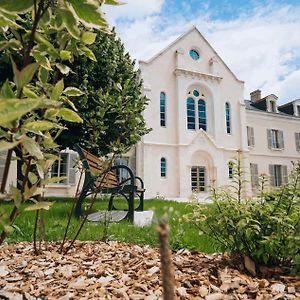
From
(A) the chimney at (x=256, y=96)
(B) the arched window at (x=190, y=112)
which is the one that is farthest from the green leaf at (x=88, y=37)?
(A) the chimney at (x=256, y=96)

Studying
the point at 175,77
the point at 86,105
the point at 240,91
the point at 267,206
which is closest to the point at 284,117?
the point at 240,91

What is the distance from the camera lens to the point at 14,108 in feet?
2.19

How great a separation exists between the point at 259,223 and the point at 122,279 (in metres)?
0.94

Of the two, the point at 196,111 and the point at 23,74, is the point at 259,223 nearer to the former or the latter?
the point at 23,74

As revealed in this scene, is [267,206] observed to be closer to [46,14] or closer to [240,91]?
[46,14]

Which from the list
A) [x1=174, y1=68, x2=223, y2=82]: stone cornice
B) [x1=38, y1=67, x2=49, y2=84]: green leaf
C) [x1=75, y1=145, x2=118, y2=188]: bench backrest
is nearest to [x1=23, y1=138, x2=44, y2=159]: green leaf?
[x1=38, y1=67, x2=49, y2=84]: green leaf

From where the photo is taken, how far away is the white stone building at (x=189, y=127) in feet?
58.3

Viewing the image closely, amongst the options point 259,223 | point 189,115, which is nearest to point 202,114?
point 189,115

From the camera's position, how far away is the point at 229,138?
20188mm

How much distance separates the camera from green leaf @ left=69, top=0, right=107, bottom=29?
94 cm

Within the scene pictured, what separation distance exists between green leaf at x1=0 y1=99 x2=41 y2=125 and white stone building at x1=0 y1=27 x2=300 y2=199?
16.6 metres

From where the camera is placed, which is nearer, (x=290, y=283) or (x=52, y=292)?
(x=52, y=292)

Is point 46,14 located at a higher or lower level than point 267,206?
higher

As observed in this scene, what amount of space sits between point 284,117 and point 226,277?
80.2 ft
